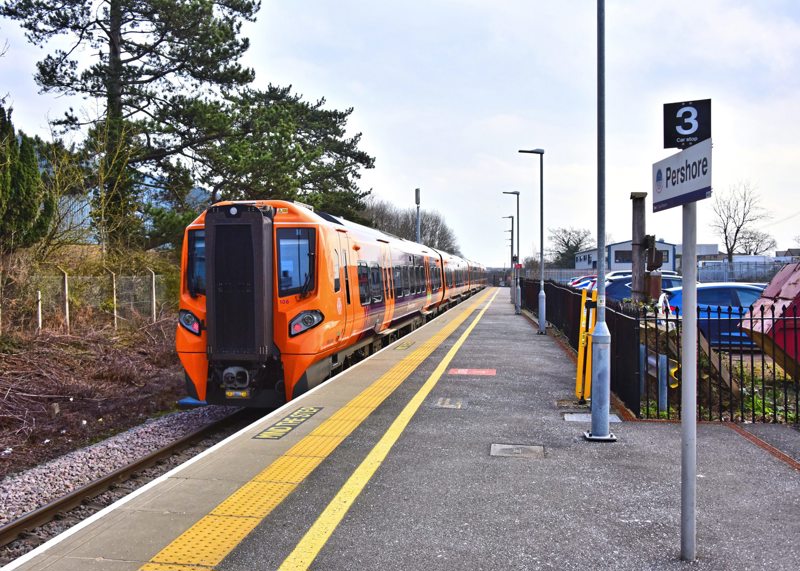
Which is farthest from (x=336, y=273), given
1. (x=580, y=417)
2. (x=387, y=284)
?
(x=387, y=284)

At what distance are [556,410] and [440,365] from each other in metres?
4.00

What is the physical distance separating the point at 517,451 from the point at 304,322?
359 centimetres

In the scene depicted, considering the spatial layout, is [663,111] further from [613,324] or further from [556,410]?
[613,324]

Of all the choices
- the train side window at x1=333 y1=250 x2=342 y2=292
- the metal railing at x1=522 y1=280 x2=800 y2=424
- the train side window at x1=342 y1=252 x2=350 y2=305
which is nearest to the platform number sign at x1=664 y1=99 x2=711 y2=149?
the metal railing at x1=522 y1=280 x2=800 y2=424

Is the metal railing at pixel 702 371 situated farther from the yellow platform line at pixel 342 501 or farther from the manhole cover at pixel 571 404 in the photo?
the yellow platform line at pixel 342 501

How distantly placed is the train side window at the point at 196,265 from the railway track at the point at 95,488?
1.90 m

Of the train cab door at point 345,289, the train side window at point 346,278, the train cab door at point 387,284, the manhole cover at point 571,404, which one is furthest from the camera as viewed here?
the train cab door at point 387,284

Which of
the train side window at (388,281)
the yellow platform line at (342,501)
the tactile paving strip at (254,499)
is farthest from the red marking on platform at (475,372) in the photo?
the tactile paving strip at (254,499)

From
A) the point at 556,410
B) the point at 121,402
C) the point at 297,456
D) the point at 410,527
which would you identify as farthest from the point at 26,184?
the point at 410,527

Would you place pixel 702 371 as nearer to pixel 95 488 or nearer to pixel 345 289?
pixel 345 289

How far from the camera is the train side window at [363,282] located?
456 inches

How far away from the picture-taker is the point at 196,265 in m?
8.98

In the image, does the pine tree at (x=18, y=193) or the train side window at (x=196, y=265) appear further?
the pine tree at (x=18, y=193)

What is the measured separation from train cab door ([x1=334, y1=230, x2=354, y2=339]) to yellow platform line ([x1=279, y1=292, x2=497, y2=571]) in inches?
88.3
